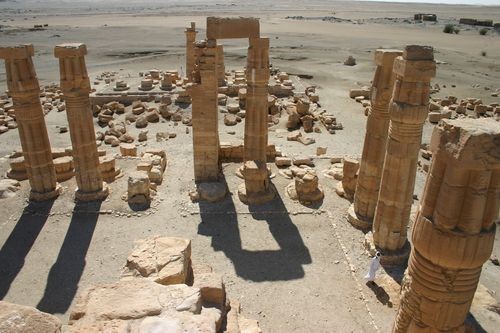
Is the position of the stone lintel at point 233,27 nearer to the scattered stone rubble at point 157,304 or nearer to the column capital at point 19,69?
the column capital at point 19,69

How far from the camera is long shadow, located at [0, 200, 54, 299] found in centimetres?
924

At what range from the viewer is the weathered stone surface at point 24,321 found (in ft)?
13.0

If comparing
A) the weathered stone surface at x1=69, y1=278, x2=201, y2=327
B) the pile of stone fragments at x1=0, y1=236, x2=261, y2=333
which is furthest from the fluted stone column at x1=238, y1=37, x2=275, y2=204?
the weathered stone surface at x1=69, y1=278, x2=201, y2=327

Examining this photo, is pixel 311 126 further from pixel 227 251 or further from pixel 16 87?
pixel 16 87

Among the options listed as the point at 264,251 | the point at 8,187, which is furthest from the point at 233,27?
the point at 8,187

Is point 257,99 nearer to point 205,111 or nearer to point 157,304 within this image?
point 205,111

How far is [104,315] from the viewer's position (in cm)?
500

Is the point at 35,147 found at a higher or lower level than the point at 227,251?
higher

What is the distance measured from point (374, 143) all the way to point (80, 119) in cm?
843

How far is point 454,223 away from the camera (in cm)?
469

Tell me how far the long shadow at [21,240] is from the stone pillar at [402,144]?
353 inches

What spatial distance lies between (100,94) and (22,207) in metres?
13.1

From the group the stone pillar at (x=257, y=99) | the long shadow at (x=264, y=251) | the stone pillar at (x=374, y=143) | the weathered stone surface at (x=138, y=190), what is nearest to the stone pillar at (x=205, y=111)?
the stone pillar at (x=257, y=99)

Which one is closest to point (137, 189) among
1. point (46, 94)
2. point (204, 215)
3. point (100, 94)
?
point (204, 215)
